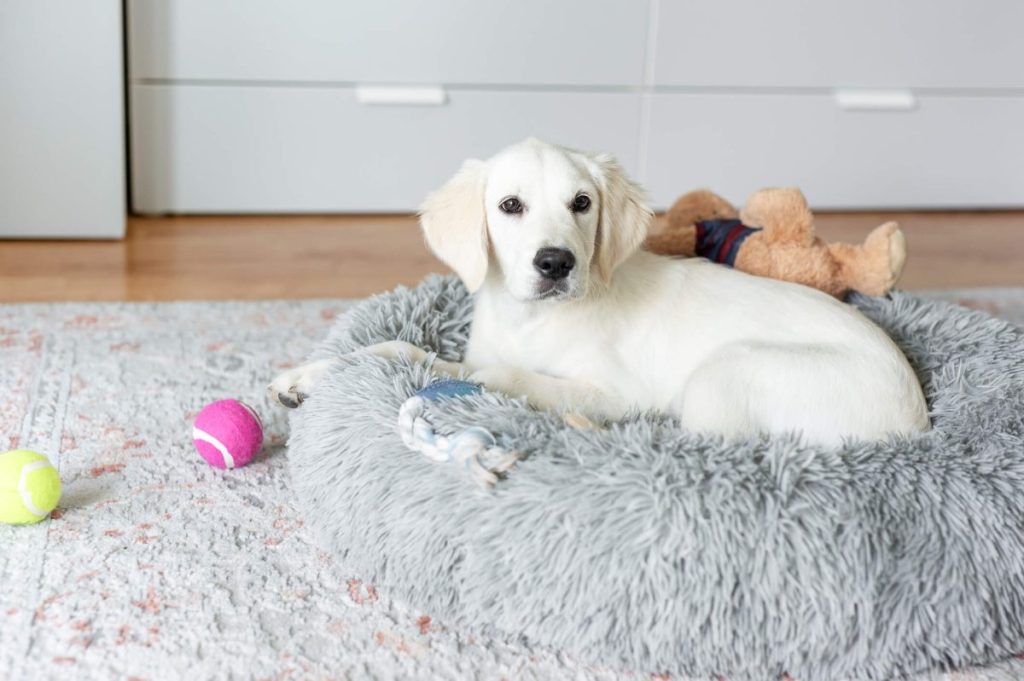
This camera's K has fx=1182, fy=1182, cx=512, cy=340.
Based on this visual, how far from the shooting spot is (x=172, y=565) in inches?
70.3

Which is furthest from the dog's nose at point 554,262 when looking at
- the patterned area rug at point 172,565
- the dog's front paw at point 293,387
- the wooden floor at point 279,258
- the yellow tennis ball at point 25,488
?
the wooden floor at point 279,258

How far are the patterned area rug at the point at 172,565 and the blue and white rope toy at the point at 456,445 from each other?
221 mm

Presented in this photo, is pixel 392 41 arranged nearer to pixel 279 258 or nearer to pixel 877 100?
pixel 279 258

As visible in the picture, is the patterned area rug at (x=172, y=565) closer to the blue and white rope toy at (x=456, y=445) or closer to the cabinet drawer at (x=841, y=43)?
the blue and white rope toy at (x=456, y=445)

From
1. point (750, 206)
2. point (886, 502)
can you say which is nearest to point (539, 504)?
point (886, 502)

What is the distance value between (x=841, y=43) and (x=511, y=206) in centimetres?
218

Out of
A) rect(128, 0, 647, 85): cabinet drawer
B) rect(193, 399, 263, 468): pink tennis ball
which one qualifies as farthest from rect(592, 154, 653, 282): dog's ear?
rect(128, 0, 647, 85): cabinet drawer

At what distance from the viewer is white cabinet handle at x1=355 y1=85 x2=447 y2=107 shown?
3592 millimetres

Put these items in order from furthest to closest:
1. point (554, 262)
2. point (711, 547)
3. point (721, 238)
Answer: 1. point (721, 238)
2. point (554, 262)
3. point (711, 547)

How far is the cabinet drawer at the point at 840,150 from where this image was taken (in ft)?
12.5

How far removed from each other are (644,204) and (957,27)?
90.0 inches

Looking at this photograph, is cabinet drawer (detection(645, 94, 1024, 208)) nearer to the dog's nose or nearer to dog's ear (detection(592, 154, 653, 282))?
dog's ear (detection(592, 154, 653, 282))

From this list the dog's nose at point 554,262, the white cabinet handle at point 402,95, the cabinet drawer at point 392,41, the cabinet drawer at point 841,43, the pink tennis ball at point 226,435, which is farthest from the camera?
the cabinet drawer at point 841,43

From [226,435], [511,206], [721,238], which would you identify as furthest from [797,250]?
[226,435]
